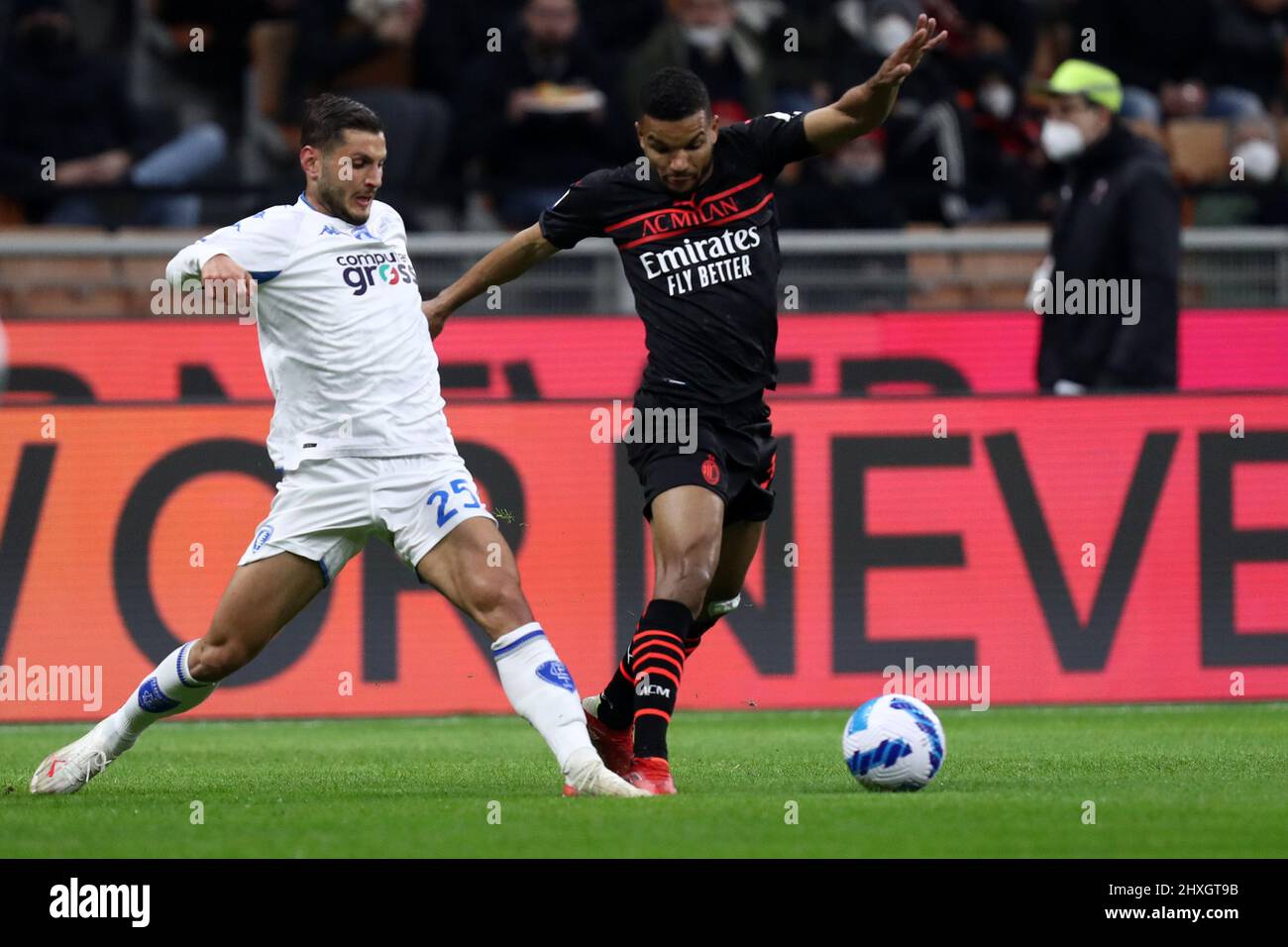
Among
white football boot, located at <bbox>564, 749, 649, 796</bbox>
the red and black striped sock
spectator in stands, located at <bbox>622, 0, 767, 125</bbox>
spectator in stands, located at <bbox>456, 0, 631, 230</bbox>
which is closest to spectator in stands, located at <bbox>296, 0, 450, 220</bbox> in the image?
spectator in stands, located at <bbox>456, 0, 631, 230</bbox>

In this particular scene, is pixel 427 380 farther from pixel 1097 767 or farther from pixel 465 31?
pixel 465 31

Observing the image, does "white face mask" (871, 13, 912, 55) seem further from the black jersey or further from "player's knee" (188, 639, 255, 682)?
"player's knee" (188, 639, 255, 682)

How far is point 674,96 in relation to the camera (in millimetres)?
7609

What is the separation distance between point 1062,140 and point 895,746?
6337 mm

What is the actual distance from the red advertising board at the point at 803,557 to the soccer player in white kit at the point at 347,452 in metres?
3.75

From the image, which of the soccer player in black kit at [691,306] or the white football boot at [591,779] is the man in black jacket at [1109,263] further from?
the white football boot at [591,779]

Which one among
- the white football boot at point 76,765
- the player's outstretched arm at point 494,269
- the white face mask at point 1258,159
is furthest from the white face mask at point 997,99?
the white football boot at point 76,765

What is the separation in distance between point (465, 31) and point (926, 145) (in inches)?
130

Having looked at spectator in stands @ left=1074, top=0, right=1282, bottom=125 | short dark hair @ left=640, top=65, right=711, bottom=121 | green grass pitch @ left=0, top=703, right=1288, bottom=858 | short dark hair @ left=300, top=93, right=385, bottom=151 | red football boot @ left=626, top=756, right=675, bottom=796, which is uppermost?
spectator in stands @ left=1074, top=0, right=1282, bottom=125

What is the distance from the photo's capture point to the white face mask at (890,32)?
1512 centimetres

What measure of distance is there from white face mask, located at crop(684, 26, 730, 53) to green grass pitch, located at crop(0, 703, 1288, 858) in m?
5.72

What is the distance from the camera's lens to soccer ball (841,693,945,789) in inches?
294
